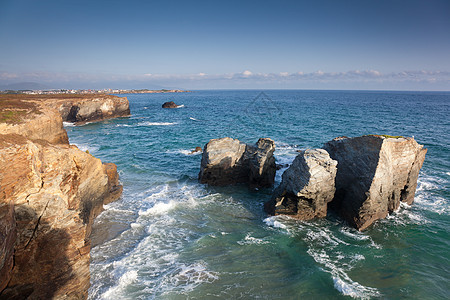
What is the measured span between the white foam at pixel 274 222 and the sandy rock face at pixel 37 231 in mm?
11422

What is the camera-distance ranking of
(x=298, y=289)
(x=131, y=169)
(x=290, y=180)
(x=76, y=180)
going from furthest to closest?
1. (x=131, y=169)
2. (x=290, y=180)
3. (x=76, y=180)
4. (x=298, y=289)

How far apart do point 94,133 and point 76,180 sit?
1591 inches

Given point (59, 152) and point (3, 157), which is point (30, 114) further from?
point (3, 157)

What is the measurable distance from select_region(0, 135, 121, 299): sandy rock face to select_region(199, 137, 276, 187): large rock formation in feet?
44.3

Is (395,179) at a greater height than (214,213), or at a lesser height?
greater

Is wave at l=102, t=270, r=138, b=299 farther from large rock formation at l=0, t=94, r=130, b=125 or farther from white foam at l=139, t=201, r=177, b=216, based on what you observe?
large rock formation at l=0, t=94, r=130, b=125

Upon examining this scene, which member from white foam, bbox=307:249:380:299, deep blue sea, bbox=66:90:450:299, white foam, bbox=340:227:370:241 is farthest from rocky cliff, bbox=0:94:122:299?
white foam, bbox=340:227:370:241

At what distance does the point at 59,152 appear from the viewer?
39.5 feet

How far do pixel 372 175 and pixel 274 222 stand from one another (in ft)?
24.7

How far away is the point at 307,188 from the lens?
16.2m

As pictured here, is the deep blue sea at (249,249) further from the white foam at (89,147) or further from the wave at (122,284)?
the white foam at (89,147)

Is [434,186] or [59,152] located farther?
[434,186]

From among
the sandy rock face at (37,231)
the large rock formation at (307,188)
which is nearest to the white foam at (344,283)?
the large rock formation at (307,188)

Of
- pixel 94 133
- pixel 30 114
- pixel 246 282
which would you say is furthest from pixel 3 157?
pixel 94 133
